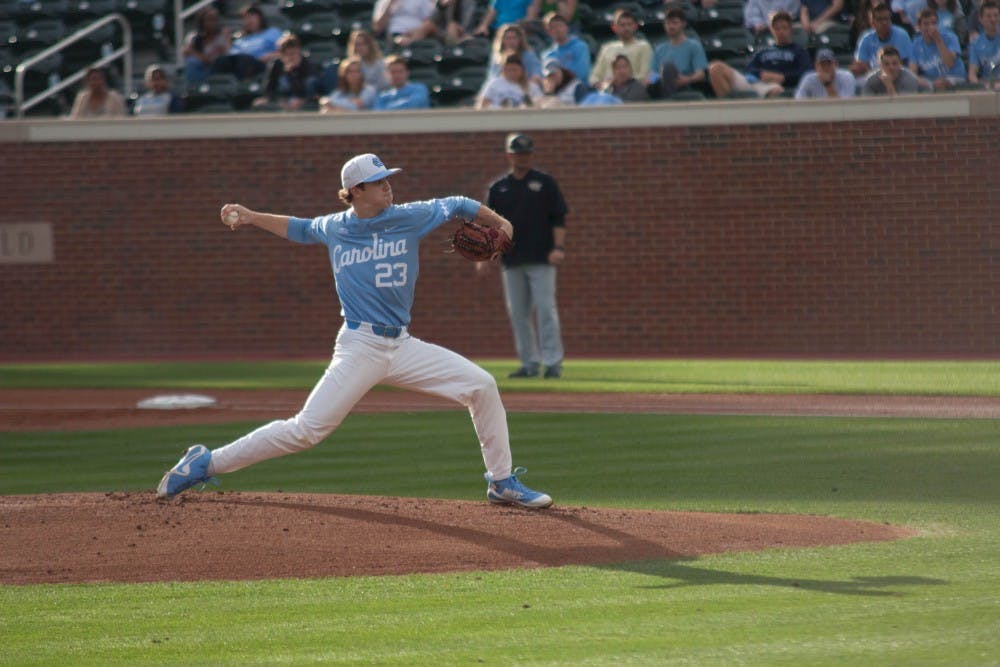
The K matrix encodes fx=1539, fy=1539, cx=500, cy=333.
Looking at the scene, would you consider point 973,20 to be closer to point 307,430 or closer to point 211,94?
point 211,94

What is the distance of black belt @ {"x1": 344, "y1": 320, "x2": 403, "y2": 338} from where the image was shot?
320 inches

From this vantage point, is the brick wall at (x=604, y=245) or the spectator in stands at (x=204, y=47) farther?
the spectator in stands at (x=204, y=47)

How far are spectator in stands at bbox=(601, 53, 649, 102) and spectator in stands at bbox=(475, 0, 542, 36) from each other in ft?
5.71

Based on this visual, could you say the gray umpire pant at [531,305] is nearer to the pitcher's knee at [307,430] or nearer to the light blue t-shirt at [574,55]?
the light blue t-shirt at [574,55]

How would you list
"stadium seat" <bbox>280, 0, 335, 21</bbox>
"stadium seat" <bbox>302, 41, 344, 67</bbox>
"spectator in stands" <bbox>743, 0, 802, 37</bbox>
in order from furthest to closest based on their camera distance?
1. "stadium seat" <bbox>280, 0, 335, 21</bbox>
2. "stadium seat" <bbox>302, 41, 344, 67</bbox>
3. "spectator in stands" <bbox>743, 0, 802, 37</bbox>

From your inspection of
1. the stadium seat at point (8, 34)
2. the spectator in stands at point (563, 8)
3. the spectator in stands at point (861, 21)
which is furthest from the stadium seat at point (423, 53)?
the stadium seat at point (8, 34)

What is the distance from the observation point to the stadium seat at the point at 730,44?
2014cm

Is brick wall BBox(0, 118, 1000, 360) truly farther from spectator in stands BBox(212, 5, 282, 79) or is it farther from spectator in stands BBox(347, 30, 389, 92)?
spectator in stands BBox(212, 5, 282, 79)

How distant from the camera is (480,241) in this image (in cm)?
852

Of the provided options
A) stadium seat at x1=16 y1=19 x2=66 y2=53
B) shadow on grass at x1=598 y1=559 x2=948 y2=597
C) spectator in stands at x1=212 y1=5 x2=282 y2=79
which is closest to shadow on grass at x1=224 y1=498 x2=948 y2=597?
shadow on grass at x1=598 y1=559 x2=948 y2=597

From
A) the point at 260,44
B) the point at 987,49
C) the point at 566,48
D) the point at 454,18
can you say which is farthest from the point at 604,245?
the point at 260,44

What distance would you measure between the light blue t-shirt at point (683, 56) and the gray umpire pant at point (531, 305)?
4799mm

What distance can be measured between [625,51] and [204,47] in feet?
21.3

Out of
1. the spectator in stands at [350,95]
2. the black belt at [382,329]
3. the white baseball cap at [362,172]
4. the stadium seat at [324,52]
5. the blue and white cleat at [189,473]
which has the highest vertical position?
the white baseball cap at [362,172]
